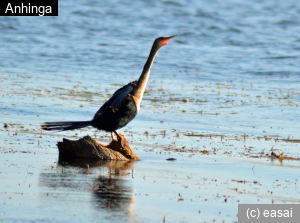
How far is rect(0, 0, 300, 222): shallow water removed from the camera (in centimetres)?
752

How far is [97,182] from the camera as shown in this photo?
6254mm

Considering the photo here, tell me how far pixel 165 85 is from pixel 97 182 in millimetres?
11820

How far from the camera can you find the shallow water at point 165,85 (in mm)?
7523

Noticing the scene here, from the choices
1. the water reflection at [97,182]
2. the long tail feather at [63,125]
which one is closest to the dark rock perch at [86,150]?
the water reflection at [97,182]

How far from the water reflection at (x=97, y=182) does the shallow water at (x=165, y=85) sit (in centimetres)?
5

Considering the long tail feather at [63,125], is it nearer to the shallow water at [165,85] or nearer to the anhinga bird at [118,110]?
the anhinga bird at [118,110]

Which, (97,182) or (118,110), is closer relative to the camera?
(97,182)

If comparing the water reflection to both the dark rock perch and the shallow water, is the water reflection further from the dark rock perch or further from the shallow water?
the dark rock perch

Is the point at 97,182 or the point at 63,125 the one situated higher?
the point at 63,125

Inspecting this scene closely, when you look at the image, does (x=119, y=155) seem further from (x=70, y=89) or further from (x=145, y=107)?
(x=70, y=89)

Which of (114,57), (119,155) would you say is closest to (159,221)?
(119,155)

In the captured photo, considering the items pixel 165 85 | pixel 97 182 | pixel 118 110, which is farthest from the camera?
pixel 165 85

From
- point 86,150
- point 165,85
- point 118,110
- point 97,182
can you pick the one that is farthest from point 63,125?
point 165,85

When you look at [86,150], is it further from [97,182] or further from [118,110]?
[97,182]
